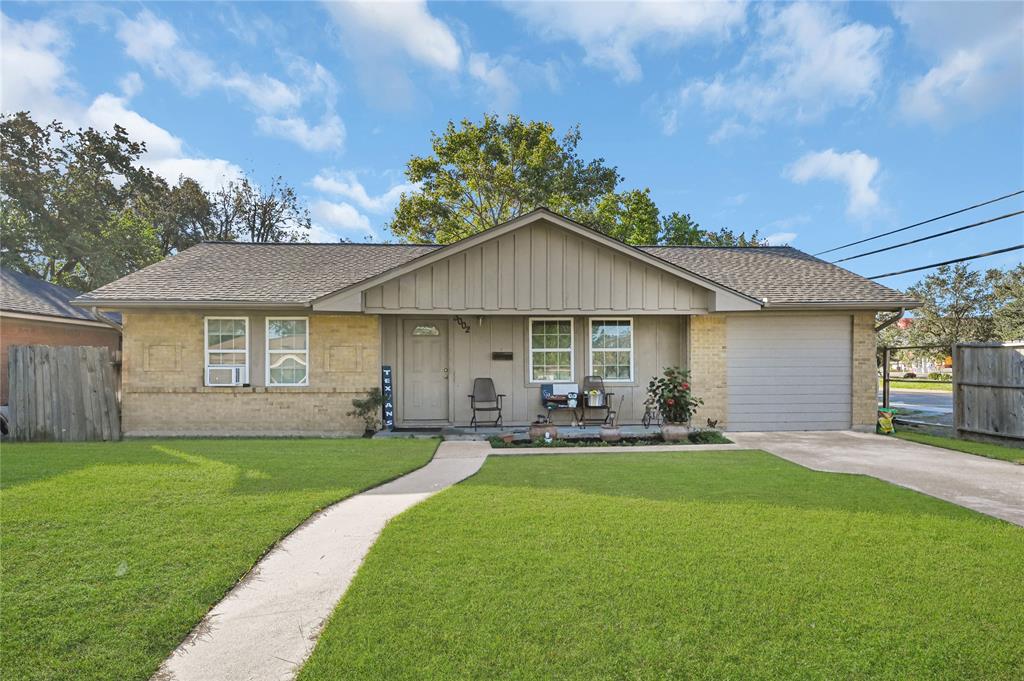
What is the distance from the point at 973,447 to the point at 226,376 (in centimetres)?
1368

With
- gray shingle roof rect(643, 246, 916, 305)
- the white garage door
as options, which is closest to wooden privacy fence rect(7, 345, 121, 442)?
gray shingle roof rect(643, 246, 916, 305)

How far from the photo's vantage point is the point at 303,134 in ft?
64.8

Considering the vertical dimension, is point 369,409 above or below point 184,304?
below

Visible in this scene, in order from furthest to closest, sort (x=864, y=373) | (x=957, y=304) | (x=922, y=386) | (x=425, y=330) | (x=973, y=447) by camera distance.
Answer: (x=922, y=386)
(x=957, y=304)
(x=425, y=330)
(x=864, y=373)
(x=973, y=447)

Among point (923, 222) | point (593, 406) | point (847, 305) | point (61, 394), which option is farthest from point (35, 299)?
point (923, 222)

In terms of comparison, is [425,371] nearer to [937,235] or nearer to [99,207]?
[937,235]

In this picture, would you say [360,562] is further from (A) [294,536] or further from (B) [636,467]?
(B) [636,467]

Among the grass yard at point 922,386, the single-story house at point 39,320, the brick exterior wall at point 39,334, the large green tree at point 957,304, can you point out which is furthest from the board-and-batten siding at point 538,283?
the grass yard at point 922,386

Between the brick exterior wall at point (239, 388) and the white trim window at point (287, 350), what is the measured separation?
14 cm

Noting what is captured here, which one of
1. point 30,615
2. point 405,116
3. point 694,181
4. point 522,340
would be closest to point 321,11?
point 522,340

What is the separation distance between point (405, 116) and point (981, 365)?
66.0 feet

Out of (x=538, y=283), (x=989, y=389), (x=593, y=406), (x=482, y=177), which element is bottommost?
(x=593, y=406)

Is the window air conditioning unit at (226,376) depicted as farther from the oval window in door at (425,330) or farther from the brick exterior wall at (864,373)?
the brick exterior wall at (864,373)

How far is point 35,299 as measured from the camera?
13.6m
